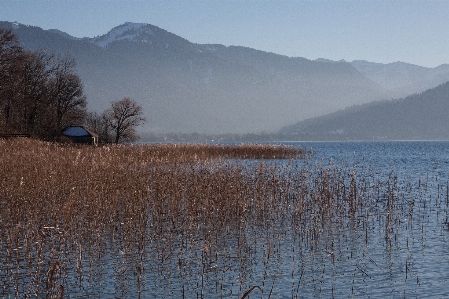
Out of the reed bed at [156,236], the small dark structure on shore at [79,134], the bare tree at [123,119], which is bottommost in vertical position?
the reed bed at [156,236]

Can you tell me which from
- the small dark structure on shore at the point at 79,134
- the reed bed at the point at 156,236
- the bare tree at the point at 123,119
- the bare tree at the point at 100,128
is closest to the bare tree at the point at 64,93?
the small dark structure on shore at the point at 79,134

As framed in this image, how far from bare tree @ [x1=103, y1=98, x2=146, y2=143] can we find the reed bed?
5502 centimetres

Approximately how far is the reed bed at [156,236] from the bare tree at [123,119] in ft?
181

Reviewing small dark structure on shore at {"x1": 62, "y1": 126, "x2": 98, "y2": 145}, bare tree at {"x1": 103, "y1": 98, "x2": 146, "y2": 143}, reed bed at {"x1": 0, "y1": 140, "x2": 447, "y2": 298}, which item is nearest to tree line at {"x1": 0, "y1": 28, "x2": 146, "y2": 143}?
bare tree at {"x1": 103, "y1": 98, "x2": 146, "y2": 143}

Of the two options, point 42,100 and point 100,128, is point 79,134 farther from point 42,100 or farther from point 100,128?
point 100,128

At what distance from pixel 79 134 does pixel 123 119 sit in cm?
1372

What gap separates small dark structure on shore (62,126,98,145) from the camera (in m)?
62.7

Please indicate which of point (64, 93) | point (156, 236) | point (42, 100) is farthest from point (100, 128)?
point (156, 236)

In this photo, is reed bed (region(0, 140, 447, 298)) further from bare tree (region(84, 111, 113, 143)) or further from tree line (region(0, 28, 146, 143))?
bare tree (region(84, 111, 113, 143))

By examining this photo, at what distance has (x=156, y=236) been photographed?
14.8 m

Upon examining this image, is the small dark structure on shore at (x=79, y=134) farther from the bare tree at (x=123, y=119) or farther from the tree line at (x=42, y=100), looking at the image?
the bare tree at (x=123, y=119)

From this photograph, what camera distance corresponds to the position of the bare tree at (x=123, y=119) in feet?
253

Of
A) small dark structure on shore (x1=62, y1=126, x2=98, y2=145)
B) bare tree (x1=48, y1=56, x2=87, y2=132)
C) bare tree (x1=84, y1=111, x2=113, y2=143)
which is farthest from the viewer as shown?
bare tree (x1=84, y1=111, x2=113, y2=143)

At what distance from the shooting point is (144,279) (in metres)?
11.4
